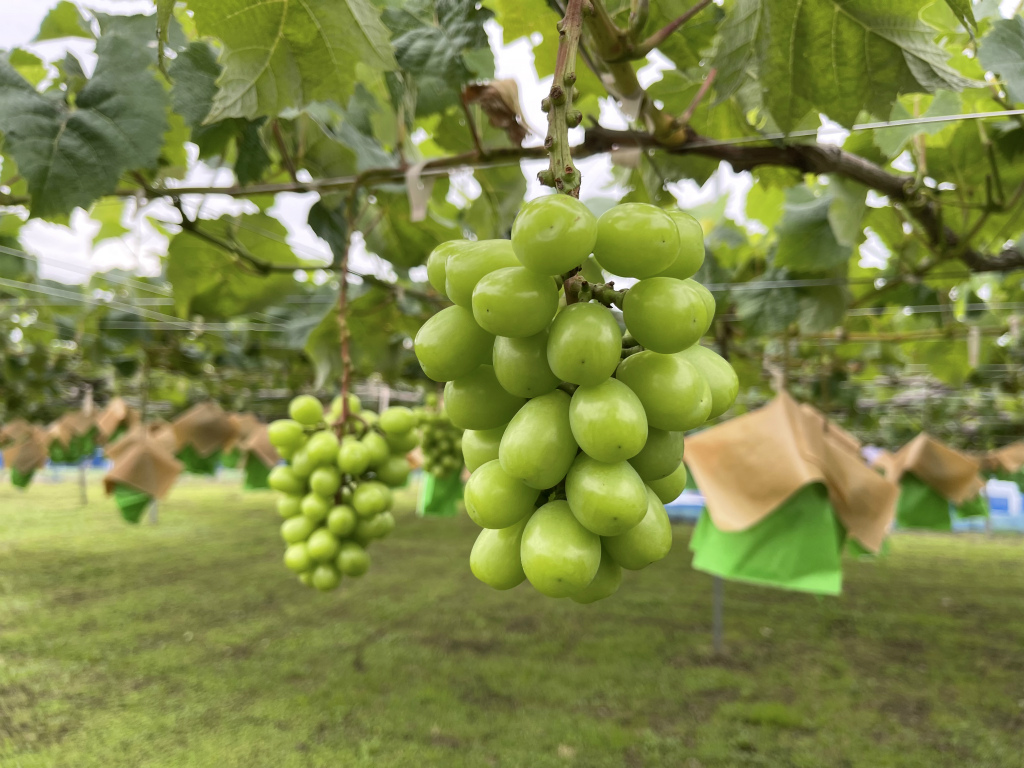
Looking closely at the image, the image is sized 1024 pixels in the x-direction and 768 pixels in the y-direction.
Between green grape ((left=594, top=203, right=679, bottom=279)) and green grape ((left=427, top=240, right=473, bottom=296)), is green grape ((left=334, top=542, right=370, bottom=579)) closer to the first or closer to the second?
green grape ((left=427, top=240, right=473, bottom=296))

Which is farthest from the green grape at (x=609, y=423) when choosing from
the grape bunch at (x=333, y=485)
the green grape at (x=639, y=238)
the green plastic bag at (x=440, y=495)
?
the green plastic bag at (x=440, y=495)

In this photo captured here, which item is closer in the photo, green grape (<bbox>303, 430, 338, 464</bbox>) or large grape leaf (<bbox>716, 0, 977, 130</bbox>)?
large grape leaf (<bbox>716, 0, 977, 130</bbox>)

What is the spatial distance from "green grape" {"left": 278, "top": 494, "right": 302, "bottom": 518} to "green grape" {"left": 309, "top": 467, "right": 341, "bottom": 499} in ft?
0.29

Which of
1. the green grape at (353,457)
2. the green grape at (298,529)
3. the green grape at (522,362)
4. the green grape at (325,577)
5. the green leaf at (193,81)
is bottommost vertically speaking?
the green grape at (325,577)

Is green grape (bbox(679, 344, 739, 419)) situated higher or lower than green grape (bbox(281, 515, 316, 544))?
higher

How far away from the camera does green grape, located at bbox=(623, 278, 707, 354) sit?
54 cm

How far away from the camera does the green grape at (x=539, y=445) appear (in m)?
0.56

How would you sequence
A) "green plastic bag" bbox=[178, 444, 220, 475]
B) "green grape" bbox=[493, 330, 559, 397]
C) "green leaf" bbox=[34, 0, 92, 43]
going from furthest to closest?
"green plastic bag" bbox=[178, 444, 220, 475], "green leaf" bbox=[34, 0, 92, 43], "green grape" bbox=[493, 330, 559, 397]

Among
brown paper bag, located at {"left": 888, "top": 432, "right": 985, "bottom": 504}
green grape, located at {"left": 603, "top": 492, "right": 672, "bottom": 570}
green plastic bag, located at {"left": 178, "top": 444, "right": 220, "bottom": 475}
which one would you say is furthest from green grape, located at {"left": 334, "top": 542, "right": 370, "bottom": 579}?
green plastic bag, located at {"left": 178, "top": 444, "right": 220, "bottom": 475}

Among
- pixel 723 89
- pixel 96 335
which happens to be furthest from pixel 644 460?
pixel 96 335

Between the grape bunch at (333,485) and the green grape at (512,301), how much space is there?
0.72m

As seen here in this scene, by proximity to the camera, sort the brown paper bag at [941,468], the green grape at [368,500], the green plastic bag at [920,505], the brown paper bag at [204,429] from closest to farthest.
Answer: the green grape at [368,500], the brown paper bag at [941,468], the green plastic bag at [920,505], the brown paper bag at [204,429]

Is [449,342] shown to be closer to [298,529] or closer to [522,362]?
[522,362]

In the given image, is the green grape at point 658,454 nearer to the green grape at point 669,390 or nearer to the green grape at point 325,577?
the green grape at point 669,390
